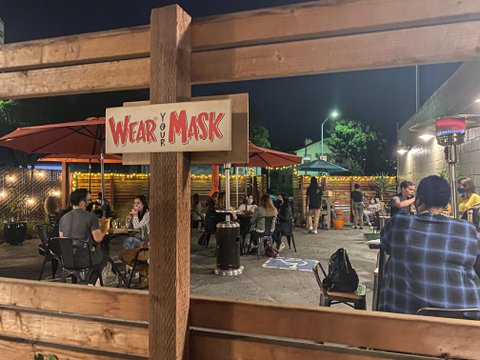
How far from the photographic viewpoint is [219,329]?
6.09ft

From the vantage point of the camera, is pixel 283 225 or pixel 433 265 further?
pixel 283 225

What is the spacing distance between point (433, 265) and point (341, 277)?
108 cm

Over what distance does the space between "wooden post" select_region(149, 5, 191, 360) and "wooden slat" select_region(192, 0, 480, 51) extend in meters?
0.16

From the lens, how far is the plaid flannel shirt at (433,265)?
2.01 metres

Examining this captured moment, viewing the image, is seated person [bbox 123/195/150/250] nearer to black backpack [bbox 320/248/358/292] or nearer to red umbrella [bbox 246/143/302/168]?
black backpack [bbox 320/248/358/292]

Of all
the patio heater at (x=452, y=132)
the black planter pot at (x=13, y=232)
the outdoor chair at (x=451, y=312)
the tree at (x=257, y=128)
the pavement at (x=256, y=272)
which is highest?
the tree at (x=257, y=128)

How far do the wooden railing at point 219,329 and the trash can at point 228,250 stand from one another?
12.8 ft

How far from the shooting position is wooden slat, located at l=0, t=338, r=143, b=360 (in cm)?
202

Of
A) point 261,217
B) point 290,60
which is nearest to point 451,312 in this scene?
point 290,60

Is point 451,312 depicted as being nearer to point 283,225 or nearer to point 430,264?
point 430,264

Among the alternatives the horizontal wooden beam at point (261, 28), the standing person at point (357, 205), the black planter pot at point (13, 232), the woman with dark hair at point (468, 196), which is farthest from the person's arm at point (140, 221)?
the standing person at point (357, 205)

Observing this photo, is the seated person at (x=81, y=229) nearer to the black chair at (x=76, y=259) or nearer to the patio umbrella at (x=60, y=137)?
the black chair at (x=76, y=259)

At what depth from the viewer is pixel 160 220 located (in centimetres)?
183

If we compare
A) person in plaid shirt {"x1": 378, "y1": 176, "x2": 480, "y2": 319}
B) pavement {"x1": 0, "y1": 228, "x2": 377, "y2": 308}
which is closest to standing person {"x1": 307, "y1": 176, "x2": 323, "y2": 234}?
pavement {"x1": 0, "y1": 228, "x2": 377, "y2": 308}
